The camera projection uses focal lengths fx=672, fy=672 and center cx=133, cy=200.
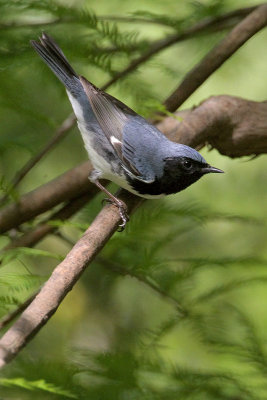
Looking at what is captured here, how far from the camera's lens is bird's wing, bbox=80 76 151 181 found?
10.8ft

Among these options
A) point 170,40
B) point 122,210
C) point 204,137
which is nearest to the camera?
point 122,210

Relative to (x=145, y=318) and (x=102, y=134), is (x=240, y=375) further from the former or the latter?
(x=145, y=318)

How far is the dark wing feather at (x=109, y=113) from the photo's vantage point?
330cm

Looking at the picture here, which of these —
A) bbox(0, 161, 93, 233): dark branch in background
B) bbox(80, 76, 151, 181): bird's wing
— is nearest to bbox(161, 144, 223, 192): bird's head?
bbox(80, 76, 151, 181): bird's wing

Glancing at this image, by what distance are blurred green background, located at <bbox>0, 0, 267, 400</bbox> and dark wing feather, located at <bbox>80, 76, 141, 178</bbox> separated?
3.8 inches

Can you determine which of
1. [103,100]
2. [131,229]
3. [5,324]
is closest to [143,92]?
[103,100]

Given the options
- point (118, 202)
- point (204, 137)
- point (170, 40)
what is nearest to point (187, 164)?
point (204, 137)

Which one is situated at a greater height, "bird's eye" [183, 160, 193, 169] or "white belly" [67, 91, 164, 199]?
"white belly" [67, 91, 164, 199]

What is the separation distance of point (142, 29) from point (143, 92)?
1403 millimetres

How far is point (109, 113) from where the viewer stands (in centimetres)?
335

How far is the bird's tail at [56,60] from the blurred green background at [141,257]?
0.07 m

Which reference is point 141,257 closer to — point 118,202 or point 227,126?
point 118,202

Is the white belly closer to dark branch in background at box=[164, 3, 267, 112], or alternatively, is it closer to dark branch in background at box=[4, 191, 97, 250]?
dark branch in background at box=[4, 191, 97, 250]

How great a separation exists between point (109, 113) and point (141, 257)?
0.81 m
